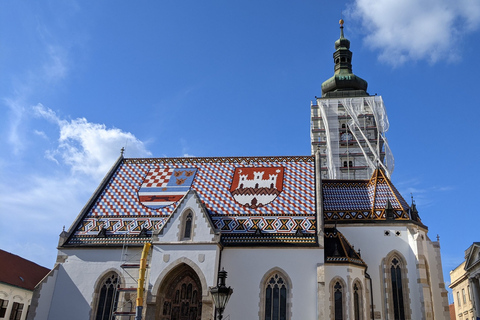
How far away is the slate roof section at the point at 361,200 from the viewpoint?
2548 centimetres

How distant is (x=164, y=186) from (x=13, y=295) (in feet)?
42.2

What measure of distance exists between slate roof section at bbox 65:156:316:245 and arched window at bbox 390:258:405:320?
5.12m

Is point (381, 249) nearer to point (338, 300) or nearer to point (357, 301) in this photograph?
point (357, 301)

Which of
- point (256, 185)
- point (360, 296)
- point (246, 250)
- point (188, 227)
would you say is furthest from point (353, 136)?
point (188, 227)

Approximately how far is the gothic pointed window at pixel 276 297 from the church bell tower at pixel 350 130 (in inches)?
970

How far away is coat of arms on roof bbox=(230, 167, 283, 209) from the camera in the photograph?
25.0m

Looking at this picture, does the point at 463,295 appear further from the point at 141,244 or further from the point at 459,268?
the point at 141,244

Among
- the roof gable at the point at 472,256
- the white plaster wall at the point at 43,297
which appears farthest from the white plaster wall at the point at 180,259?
the roof gable at the point at 472,256

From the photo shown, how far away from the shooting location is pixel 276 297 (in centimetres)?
2130

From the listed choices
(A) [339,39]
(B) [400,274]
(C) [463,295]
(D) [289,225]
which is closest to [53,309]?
(D) [289,225]

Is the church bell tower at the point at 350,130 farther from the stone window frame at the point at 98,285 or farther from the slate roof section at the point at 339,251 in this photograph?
the stone window frame at the point at 98,285

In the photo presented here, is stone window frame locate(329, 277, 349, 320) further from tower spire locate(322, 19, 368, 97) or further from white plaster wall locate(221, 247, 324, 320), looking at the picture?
tower spire locate(322, 19, 368, 97)

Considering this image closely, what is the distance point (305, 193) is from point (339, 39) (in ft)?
115

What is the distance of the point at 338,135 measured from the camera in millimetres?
47500
